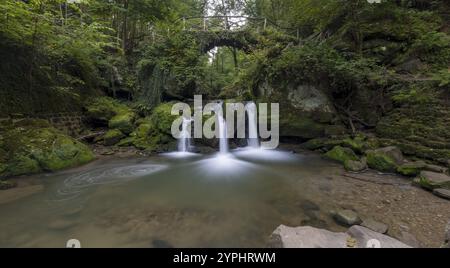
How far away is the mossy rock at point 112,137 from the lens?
27.8 ft

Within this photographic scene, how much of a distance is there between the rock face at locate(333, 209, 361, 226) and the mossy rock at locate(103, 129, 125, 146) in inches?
331

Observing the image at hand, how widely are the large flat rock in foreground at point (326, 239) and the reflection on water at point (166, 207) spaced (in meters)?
0.36

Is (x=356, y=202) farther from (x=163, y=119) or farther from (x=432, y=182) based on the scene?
(x=163, y=119)

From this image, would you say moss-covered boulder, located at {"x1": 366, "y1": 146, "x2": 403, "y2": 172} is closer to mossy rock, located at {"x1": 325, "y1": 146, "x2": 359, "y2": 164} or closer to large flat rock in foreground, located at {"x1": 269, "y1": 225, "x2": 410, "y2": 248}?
mossy rock, located at {"x1": 325, "y1": 146, "x2": 359, "y2": 164}

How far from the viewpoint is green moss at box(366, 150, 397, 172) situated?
536 cm

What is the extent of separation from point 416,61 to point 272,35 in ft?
24.8

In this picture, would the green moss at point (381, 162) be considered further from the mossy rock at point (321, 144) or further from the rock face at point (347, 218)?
the rock face at point (347, 218)

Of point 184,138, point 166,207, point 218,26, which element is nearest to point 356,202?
point 166,207

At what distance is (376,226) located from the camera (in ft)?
9.73

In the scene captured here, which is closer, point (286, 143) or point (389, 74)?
point (389, 74)

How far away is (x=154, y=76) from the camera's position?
11.0 m

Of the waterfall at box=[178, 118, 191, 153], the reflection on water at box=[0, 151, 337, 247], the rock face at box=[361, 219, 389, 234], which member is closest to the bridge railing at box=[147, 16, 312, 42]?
the waterfall at box=[178, 118, 191, 153]

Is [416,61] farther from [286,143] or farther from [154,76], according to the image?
[154,76]

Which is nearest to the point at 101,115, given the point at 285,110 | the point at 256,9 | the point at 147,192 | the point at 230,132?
the point at 230,132
